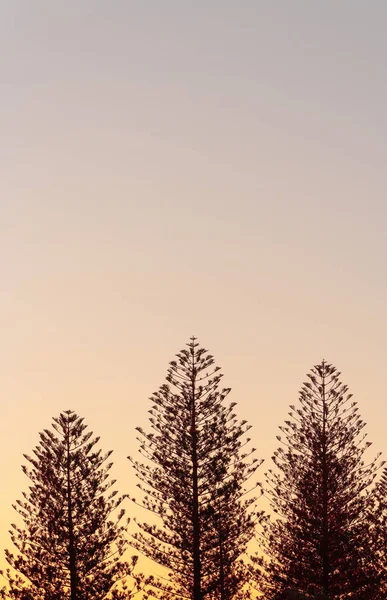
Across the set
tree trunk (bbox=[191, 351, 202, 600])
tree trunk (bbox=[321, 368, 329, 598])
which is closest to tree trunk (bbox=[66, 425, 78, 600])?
tree trunk (bbox=[191, 351, 202, 600])

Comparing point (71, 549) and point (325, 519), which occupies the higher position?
point (325, 519)

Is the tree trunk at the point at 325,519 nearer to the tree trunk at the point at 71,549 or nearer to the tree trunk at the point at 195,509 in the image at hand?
the tree trunk at the point at 195,509

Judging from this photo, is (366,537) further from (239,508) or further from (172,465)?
(172,465)

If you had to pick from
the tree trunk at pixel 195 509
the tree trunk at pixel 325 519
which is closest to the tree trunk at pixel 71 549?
the tree trunk at pixel 195 509

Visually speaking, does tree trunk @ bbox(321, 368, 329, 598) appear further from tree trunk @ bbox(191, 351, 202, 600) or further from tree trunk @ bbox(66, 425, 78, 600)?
tree trunk @ bbox(66, 425, 78, 600)

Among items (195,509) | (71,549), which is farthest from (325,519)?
(71,549)

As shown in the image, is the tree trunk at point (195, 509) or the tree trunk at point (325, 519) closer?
the tree trunk at point (195, 509)

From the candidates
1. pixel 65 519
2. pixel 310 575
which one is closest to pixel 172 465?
pixel 65 519

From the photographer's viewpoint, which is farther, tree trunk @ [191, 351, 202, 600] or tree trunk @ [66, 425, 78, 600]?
tree trunk @ [66, 425, 78, 600]

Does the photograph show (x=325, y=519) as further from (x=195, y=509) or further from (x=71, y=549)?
(x=71, y=549)

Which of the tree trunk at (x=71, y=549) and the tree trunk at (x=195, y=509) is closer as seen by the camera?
the tree trunk at (x=195, y=509)

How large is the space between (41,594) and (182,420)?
7.25 m

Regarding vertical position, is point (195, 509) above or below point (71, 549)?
above

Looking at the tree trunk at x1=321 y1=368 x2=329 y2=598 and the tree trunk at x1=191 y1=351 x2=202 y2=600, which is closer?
the tree trunk at x1=191 y1=351 x2=202 y2=600
